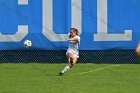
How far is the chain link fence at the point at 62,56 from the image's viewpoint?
19.9 metres

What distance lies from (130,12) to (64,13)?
2930mm

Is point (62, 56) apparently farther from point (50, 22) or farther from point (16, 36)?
point (16, 36)

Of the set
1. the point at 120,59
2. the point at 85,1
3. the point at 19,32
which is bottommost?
the point at 120,59

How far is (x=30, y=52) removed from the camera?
20.0 meters

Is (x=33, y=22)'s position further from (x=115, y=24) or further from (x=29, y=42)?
(x=115, y=24)

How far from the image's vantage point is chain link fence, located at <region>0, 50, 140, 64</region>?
1992cm

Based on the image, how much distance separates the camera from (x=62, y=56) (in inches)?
786

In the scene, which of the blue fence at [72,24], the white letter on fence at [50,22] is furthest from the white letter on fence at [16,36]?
the white letter on fence at [50,22]
